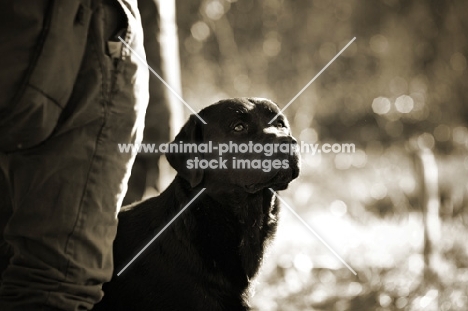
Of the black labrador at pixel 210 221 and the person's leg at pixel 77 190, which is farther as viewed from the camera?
the black labrador at pixel 210 221

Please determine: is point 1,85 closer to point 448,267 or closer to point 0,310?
point 0,310

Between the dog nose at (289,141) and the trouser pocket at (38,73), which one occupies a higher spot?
the trouser pocket at (38,73)

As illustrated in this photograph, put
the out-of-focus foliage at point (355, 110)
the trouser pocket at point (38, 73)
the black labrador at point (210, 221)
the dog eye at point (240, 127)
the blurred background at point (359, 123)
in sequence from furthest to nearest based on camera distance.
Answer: the out-of-focus foliage at point (355, 110) → the blurred background at point (359, 123) → the dog eye at point (240, 127) → the black labrador at point (210, 221) → the trouser pocket at point (38, 73)

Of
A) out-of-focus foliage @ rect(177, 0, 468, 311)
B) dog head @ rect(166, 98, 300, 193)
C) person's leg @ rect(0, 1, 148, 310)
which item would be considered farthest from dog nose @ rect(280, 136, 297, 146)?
out-of-focus foliage @ rect(177, 0, 468, 311)

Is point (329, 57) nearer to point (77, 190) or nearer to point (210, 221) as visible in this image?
point (210, 221)

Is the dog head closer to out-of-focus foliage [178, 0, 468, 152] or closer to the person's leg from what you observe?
the person's leg

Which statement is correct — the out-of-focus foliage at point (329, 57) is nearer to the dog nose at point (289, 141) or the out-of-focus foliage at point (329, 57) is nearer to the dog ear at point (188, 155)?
the dog ear at point (188, 155)

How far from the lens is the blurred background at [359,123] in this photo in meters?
3.78

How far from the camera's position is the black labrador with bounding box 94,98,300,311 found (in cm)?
252

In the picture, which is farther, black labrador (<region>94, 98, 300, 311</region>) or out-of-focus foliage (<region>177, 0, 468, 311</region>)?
out-of-focus foliage (<region>177, 0, 468, 311</region>)

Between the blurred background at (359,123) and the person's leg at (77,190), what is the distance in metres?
1.71

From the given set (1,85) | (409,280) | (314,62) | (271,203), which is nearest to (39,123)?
(1,85)

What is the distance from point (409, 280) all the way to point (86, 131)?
2.60 metres

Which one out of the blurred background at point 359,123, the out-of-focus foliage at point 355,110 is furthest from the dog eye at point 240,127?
the out-of-focus foliage at point 355,110
